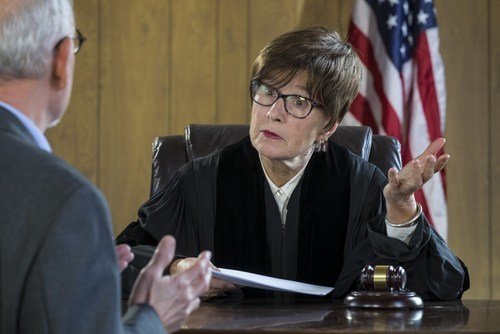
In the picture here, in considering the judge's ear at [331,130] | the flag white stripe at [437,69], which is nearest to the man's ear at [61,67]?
the judge's ear at [331,130]

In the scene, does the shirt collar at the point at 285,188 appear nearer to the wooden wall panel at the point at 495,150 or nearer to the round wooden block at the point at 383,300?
the round wooden block at the point at 383,300

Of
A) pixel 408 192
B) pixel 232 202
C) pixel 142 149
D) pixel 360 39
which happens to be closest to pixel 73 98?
pixel 142 149

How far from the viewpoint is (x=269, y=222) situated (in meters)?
2.50

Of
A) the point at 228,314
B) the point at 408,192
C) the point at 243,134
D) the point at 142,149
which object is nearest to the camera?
the point at 228,314

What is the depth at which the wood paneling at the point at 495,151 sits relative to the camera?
385 centimetres

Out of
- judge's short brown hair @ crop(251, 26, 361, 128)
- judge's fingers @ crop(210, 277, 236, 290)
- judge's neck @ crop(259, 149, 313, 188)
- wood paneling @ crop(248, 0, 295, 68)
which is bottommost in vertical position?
judge's fingers @ crop(210, 277, 236, 290)

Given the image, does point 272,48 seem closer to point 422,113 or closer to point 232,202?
point 232,202

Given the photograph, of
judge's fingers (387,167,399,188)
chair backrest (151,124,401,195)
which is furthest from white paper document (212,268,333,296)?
chair backrest (151,124,401,195)

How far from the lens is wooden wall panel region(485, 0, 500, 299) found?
3852 mm

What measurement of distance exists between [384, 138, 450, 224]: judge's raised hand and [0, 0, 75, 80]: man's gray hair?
106 cm

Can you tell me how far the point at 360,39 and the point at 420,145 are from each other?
1.63 feet

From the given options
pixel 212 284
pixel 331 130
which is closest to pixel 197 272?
pixel 212 284

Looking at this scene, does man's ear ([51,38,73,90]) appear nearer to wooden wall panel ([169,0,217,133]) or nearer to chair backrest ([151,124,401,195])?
chair backrest ([151,124,401,195])

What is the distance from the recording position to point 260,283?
6.26 feet
